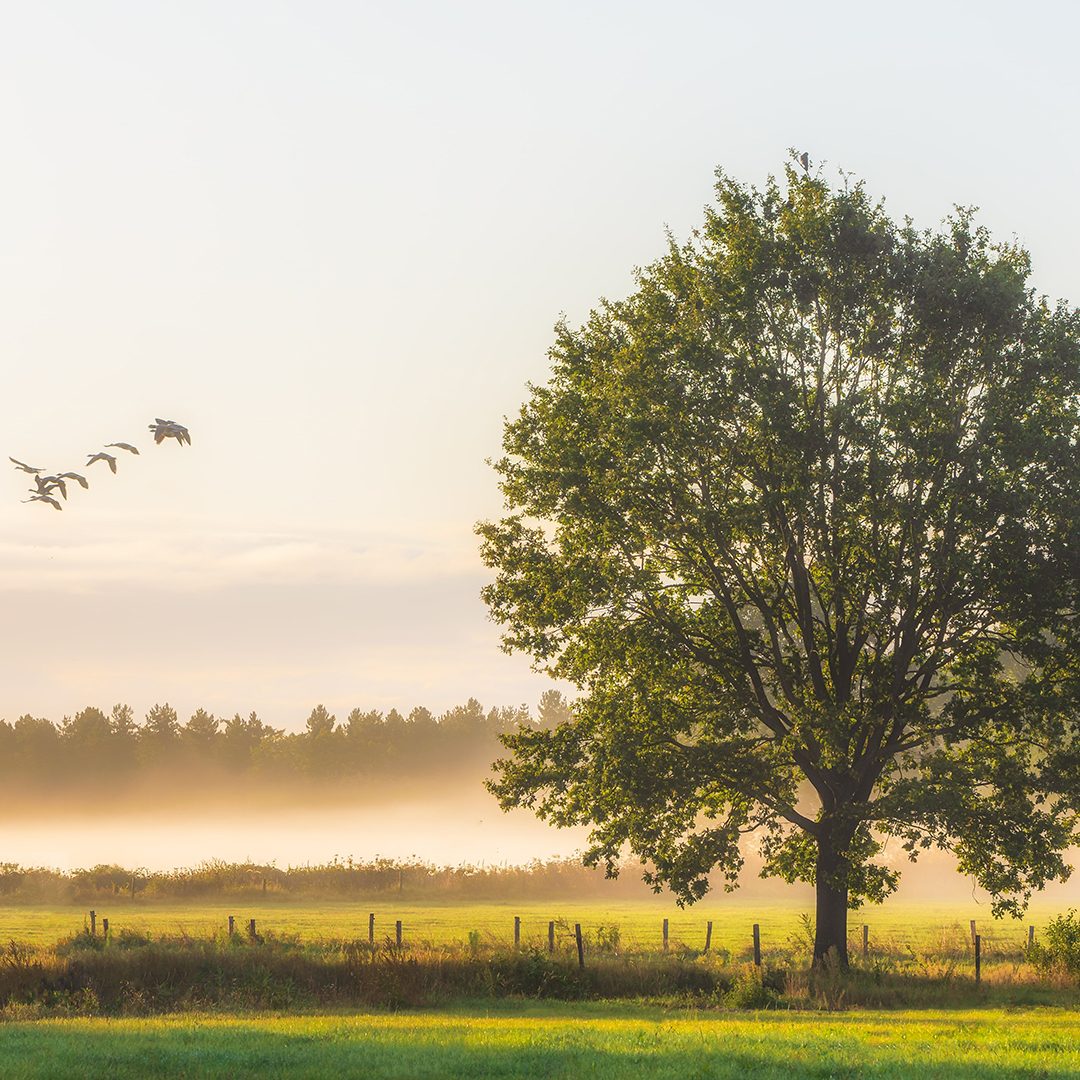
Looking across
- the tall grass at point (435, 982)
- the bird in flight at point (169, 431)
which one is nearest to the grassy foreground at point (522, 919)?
the tall grass at point (435, 982)

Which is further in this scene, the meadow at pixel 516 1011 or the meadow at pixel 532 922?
the meadow at pixel 532 922

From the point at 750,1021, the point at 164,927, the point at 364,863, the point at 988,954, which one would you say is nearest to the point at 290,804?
the point at 364,863

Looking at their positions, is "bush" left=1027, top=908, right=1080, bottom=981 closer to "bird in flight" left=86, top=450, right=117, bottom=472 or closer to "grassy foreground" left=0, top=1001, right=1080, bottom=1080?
"grassy foreground" left=0, top=1001, right=1080, bottom=1080

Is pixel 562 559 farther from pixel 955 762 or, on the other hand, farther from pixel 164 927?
pixel 164 927

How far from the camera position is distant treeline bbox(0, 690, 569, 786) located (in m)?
166

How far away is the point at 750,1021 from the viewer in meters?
25.9

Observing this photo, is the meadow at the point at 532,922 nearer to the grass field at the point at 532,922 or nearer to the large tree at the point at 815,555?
the grass field at the point at 532,922

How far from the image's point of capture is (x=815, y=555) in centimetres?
3378

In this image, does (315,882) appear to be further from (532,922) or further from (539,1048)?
(539,1048)

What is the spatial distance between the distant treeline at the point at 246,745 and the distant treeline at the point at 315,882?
2398 inches

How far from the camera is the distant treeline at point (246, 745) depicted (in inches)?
6540

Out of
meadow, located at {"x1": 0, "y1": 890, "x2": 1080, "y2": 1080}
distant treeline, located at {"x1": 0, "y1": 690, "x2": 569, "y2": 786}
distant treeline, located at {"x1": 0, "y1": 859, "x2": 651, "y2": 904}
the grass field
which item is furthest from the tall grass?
distant treeline, located at {"x1": 0, "y1": 690, "x2": 569, "y2": 786}

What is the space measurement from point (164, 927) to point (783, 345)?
132ft

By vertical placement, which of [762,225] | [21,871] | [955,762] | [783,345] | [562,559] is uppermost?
[762,225]
